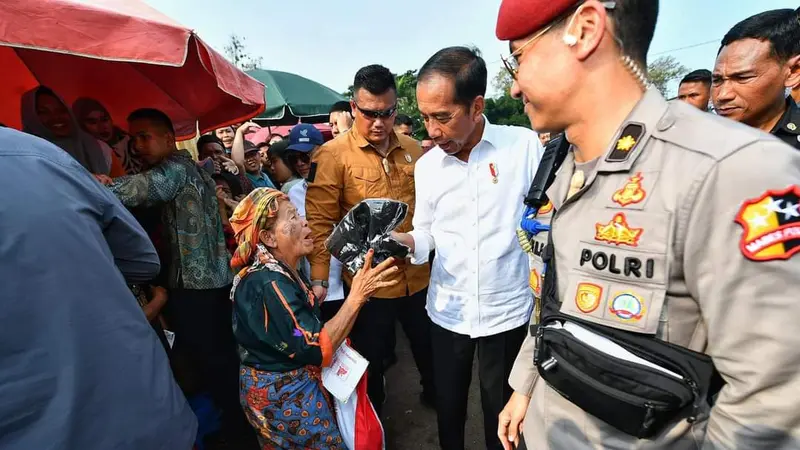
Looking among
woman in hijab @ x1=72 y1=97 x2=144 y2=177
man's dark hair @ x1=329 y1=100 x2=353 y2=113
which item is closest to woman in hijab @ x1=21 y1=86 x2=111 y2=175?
woman in hijab @ x1=72 y1=97 x2=144 y2=177

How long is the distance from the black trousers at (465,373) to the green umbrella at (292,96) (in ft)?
19.2

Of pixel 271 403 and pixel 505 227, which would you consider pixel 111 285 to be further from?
pixel 505 227

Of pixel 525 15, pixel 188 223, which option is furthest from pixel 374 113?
pixel 525 15

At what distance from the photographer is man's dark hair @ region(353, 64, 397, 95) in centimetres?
262

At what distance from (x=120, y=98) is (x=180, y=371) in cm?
232

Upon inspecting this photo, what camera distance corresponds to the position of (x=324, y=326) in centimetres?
184

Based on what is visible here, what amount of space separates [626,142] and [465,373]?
1.65 meters

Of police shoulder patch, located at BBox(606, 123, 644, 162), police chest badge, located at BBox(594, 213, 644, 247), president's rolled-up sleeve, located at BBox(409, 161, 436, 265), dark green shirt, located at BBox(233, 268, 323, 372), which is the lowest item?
dark green shirt, located at BBox(233, 268, 323, 372)

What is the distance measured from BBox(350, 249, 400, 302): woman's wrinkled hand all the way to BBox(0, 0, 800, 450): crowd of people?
0.01 metres

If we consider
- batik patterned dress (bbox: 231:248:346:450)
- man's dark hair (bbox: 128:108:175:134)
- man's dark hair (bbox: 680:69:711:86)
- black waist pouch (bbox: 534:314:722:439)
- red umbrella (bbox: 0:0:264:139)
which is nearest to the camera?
black waist pouch (bbox: 534:314:722:439)

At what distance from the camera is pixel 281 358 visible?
1838mm

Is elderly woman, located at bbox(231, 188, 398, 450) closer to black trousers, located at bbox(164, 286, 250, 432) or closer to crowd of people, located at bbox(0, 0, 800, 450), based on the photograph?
crowd of people, located at bbox(0, 0, 800, 450)

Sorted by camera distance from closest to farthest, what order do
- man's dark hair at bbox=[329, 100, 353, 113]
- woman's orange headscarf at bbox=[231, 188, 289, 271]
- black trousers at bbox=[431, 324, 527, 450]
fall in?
woman's orange headscarf at bbox=[231, 188, 289, 271], black trousers at bbox=[431, 324, 527, 450], man's dark hair at bbox=[329, 100, 353, 113]

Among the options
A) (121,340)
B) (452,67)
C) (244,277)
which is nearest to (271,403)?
(244,277)
